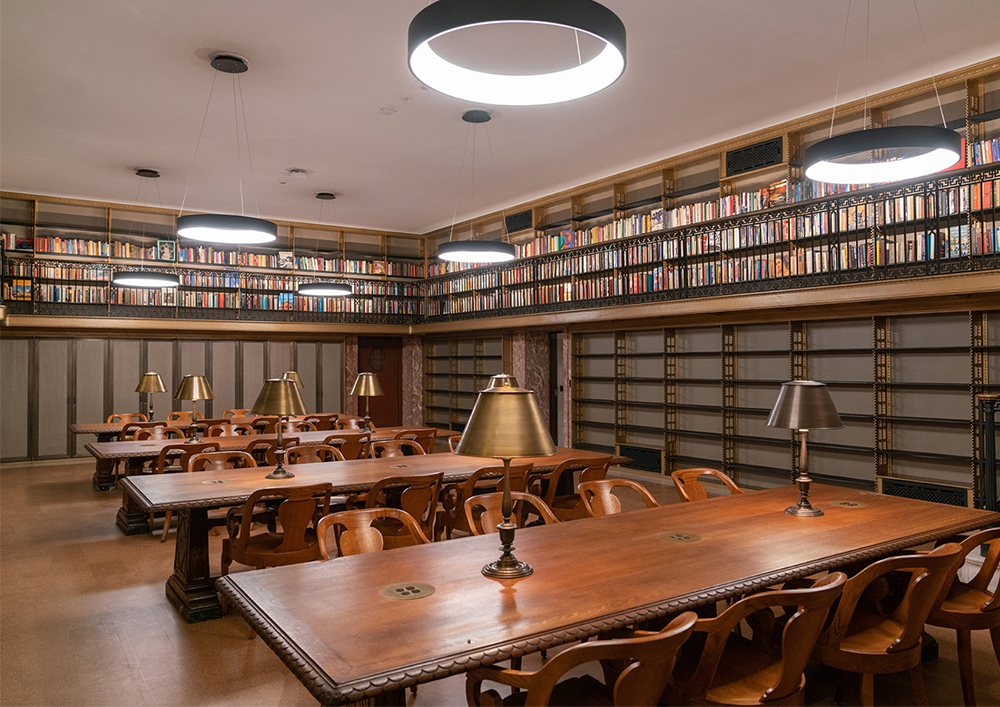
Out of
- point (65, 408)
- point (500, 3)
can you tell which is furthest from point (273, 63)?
point (65, 408)

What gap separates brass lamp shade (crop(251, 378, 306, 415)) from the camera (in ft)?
14.4

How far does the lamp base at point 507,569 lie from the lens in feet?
7.93

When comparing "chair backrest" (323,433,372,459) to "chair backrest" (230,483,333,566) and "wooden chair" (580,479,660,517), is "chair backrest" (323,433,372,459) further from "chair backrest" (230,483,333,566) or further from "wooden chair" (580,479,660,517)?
"wooden chair" (580,479,660,517)

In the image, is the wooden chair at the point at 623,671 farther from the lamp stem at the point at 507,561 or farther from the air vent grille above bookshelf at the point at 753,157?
the air vent grille above bookshelf at the point at 753,157

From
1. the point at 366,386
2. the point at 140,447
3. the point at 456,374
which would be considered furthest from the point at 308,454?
the point at 456,374

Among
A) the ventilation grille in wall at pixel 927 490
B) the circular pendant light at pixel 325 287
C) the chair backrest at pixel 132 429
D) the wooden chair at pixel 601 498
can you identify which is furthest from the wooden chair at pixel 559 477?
the circular pendant light at pixel 325 287

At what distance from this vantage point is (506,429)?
2.26m

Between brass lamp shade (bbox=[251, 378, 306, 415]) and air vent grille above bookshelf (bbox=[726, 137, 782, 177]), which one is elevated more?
air vent grille above bookshelf (bbox=[726, 137, 782, 177])

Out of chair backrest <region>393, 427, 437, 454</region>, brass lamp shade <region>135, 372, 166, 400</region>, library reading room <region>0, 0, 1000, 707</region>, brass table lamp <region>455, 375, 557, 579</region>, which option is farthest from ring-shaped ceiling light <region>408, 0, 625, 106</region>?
brass lamp shade <region>135, 372, 166, 400</region>

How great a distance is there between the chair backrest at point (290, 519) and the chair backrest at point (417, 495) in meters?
0.31

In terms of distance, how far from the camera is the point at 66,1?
4.83 meters

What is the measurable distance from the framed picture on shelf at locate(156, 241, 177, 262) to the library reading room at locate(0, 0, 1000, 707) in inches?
2.7

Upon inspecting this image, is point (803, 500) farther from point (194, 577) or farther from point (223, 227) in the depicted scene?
point (223, 227)

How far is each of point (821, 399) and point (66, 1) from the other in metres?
5.58
